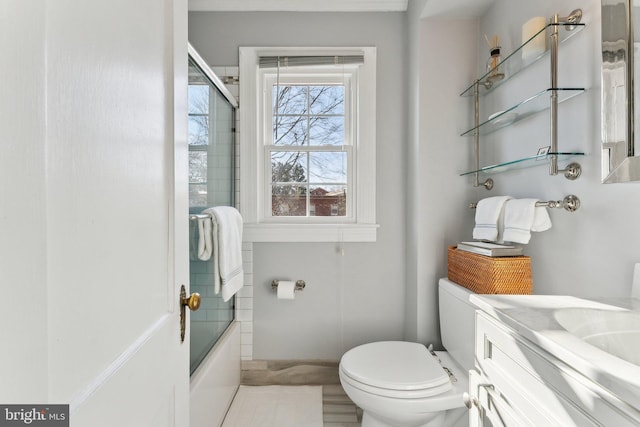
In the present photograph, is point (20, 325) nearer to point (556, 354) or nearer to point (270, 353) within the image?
point (556, 354)

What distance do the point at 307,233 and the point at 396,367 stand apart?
0.94 meters

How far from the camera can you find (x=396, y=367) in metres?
1.58

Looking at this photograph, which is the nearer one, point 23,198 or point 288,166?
point 23,198

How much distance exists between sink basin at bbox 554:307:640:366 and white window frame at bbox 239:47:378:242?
54.9 inches

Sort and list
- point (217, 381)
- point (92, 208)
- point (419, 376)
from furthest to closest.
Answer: point (217, 381) < point (419, 376) < point (92, 208)

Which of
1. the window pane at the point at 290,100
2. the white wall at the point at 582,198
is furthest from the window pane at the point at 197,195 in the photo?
the white wall at the point at 582,198

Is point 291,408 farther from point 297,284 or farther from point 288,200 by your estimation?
point 288,200

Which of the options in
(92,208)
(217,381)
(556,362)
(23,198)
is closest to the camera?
(23,198)

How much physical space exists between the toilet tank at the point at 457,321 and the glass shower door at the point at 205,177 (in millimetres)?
1186

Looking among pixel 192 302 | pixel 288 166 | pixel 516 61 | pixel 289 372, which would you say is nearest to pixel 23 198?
pixel 192 302

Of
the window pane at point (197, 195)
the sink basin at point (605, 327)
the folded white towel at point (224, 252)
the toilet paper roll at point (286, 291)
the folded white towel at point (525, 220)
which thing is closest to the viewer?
the sink basin at point (605, 327)

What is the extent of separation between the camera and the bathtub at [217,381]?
1453mm

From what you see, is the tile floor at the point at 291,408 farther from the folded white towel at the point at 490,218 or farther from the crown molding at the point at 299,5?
the crown molding at the point at 299,5

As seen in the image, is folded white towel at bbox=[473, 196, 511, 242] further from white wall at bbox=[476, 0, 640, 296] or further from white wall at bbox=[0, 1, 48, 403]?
white wall at bbox=[0, 1, 48, 403]
